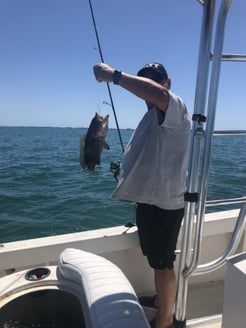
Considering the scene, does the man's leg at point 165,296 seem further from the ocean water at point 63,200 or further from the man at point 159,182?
the ocean water at point 63,200

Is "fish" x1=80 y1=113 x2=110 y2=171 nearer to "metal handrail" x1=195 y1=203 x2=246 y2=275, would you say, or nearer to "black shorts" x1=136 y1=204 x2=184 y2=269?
"black shorts" x1=136 y1=204 x2=184 y2=269

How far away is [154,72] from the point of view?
2.03 m

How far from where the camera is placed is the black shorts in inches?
82.5

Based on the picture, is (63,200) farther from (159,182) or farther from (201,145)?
(201,145)

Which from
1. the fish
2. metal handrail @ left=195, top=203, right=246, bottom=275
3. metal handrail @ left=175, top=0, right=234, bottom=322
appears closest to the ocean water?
the fish

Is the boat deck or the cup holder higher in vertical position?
the cup holder

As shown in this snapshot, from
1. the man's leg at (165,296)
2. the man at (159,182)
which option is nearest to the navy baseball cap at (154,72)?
the man at (159,182)

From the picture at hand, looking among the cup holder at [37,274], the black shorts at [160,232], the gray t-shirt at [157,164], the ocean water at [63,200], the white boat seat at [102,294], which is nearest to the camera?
the white boat seat at [102,294]

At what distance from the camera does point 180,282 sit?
73.1 inches

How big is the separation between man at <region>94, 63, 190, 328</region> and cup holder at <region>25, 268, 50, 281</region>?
658 millimetres

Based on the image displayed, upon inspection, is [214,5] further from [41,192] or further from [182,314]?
[41,192]

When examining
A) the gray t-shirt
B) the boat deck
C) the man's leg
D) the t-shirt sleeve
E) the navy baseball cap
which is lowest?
the boat deck

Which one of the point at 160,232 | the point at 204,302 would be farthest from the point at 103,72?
the point at 204,302

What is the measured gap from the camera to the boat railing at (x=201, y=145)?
1.55m
